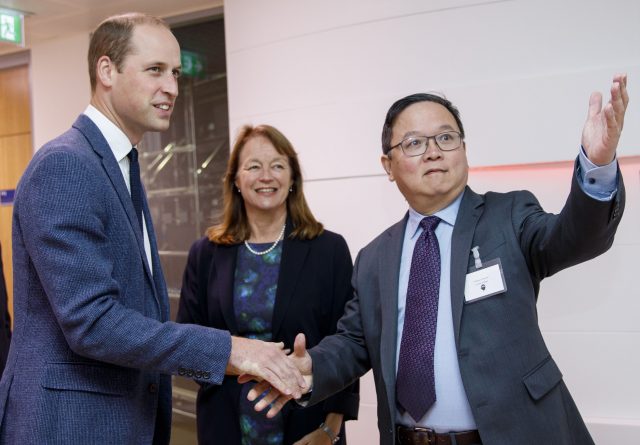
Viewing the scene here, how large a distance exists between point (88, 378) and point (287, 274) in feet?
3.34

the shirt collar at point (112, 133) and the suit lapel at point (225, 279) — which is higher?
the shirt collar at point (112, 133)

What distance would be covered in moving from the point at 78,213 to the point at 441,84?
90.7 inches

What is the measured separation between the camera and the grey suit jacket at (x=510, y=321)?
157 centimetres

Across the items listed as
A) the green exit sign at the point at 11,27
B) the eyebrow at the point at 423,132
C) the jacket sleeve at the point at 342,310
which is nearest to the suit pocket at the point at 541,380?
the eyebrow at the point at 423,132

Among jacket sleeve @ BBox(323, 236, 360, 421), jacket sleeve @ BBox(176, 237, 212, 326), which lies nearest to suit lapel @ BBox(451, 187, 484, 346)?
jacket sleeve @ BBox(323, 236, 360, 421)

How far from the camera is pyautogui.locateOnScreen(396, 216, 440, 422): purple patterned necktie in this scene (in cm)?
171

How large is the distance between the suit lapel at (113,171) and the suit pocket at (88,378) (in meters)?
0.25

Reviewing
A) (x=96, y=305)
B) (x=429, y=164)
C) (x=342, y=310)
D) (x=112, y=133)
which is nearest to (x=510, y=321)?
(x=429, y=164)

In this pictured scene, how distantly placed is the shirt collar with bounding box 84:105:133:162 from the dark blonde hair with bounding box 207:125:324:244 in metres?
0.92

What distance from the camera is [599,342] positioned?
3.02m

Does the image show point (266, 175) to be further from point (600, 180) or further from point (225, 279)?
point (600, 180)

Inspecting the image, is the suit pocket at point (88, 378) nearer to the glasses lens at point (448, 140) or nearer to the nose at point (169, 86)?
the nose at point (169, 86)

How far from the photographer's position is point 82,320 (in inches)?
56.6

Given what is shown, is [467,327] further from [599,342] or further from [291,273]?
[599,342]
